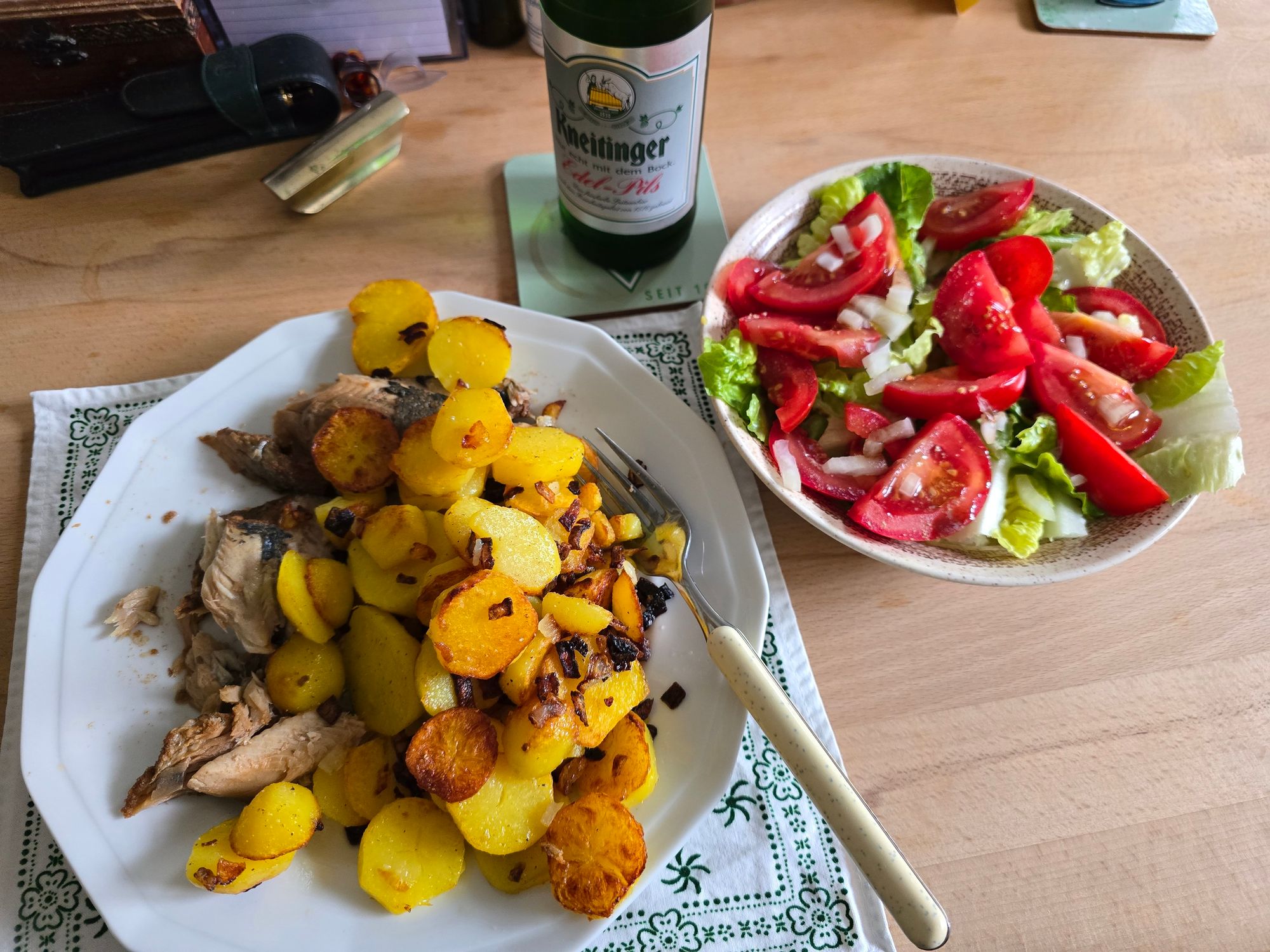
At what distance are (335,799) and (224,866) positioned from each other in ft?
0.37

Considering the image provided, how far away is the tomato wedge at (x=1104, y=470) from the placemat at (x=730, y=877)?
42 centimetres

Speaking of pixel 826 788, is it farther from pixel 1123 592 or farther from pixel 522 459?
pixel 1123 592

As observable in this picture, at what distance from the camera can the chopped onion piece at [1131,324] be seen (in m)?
1.03

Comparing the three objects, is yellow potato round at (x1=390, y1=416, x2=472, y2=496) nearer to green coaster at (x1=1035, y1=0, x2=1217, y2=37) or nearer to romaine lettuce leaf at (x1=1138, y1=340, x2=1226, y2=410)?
romaine lettuce leaf at (x1=1138, y1=340, x2=1226, y2=410)

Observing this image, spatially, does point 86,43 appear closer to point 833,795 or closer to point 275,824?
point 275,824

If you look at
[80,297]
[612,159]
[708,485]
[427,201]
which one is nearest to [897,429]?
[708,485]

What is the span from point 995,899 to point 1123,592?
1.45ft

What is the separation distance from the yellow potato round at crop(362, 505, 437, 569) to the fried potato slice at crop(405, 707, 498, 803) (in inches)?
7.1

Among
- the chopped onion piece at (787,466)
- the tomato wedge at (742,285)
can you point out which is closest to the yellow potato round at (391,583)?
the chopped onion piece at (787,466)

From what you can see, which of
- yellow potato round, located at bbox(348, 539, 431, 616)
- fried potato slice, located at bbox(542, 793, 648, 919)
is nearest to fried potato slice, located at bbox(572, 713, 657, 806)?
fried potato slice, located at bbox(542, 793, 648, 919)

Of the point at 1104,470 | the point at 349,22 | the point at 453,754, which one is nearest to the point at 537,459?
the point at 453,754

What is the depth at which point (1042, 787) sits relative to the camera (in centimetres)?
90

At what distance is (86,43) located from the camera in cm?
121

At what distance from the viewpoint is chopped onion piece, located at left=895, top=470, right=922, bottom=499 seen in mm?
925
